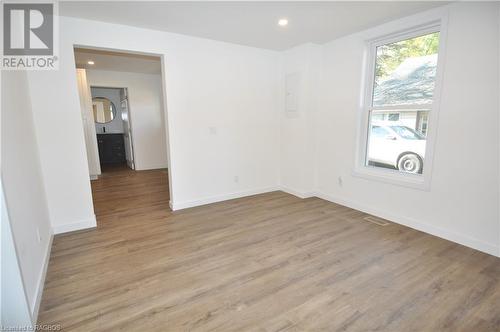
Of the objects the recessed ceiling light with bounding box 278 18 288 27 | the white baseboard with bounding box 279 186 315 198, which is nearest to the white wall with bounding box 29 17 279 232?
the white baseboard with bounding box 279 186 315 198

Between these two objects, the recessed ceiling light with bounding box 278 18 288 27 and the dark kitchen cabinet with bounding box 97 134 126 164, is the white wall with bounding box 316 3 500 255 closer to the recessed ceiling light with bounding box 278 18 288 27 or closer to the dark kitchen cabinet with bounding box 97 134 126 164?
the recessed ceiling light with bounding box 278 18 288 27

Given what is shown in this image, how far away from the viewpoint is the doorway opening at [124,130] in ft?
14.8

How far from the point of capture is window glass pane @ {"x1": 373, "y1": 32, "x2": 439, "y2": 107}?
282 cm

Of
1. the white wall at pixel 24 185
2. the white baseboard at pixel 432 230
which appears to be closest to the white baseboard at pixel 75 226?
the white wall at pixel 24 185

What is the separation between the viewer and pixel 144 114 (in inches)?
260

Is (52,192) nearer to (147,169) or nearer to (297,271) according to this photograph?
(297,271)

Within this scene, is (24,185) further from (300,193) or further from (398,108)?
(398,108)

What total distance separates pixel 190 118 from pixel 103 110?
533 centimetres

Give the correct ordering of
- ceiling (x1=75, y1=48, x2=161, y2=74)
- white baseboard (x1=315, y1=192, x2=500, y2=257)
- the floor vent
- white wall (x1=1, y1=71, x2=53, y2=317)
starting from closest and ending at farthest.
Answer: white wall (x1=1, y1=71, x2=53, y2=317), white baseboard (x1=315, y1=192, x2=500, y2=257), the floor vent, ceiling (x1=75, y1=48, x2=161, y2=74)

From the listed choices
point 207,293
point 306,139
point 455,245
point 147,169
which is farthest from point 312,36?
point 147,169

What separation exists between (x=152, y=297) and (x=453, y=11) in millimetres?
3838

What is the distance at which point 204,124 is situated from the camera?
3838mm

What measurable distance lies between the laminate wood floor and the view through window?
0.97 m

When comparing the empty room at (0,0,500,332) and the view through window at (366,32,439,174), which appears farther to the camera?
the view through window at (366,32,439,174)
